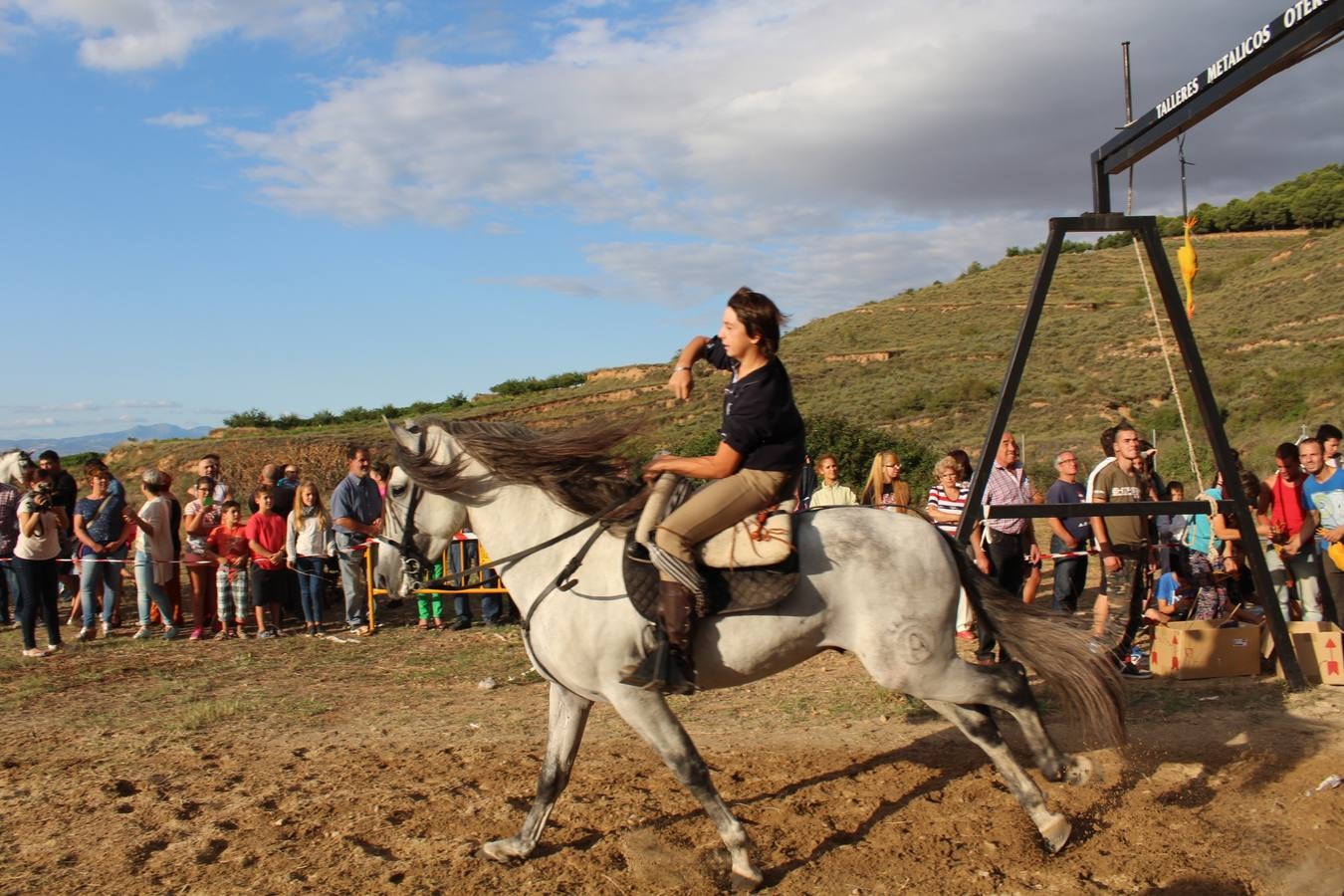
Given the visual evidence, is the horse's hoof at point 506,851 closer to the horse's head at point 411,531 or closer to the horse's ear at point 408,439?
the horse's head at point 411,531

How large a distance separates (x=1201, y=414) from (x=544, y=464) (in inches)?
199

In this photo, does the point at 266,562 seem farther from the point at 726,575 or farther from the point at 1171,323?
the point at 1171,323

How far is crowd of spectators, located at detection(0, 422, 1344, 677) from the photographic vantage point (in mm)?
8625

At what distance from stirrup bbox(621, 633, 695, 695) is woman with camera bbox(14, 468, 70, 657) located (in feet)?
27.6

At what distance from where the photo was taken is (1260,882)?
14.7ft

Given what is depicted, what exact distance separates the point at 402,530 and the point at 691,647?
5.37ft

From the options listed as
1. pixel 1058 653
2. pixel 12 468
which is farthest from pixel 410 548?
pixel 12 468

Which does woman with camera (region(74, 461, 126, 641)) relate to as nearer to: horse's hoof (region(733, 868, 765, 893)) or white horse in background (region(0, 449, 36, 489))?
white horse in background (region(0, 449, 36, 489))

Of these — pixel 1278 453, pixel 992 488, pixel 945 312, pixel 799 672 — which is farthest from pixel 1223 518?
pixel 945 312

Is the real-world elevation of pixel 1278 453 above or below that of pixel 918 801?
above

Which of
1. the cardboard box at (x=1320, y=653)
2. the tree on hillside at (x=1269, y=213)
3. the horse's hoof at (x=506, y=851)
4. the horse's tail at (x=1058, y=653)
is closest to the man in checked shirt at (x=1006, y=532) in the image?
the cardboard box at (x=1320, y=653)

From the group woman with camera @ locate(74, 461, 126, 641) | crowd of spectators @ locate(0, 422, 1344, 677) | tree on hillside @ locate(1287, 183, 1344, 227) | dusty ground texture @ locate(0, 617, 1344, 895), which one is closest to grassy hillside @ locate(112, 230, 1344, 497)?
tree on hillside @ locate(1287, 183, 1344, 227)

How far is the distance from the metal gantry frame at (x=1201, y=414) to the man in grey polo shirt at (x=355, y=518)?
6.97 metres

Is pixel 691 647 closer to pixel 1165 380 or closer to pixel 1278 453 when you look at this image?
pixel 1278 453
